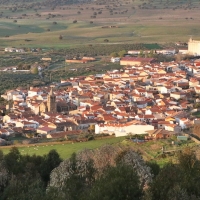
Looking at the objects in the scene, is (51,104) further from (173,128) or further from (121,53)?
(121,53)

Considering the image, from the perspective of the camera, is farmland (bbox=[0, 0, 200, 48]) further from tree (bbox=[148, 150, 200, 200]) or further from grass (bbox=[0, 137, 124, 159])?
tree (bbox=[148, 150, 200, 200])

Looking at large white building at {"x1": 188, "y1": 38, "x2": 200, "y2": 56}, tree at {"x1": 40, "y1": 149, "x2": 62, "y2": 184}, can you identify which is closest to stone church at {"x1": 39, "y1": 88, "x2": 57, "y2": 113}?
tree at {"x1": 40, "y1": 149, "x2": 62, "y2": 184}

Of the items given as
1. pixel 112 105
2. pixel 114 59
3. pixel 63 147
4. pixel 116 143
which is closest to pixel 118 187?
pixel 116 143

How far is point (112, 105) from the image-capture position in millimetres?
54625

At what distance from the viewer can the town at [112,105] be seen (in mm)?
45406

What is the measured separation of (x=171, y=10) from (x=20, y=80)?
279ft

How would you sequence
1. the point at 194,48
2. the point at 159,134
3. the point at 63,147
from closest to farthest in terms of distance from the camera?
the point at 63,147, the point at 159,134, the point at 194,48

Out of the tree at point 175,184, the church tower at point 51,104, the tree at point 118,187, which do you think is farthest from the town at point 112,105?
the tree at point 118,187

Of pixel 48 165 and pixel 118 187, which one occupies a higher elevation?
pixel 118 187

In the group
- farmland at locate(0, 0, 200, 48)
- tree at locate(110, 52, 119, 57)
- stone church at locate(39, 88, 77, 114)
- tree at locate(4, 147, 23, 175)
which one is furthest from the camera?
farmland at locate(0, 0, 200, 48)

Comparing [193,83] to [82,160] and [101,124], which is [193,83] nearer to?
[101,124]

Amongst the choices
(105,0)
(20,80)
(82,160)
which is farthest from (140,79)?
(105,0)

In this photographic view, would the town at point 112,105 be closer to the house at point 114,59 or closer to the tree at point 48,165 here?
the tree at point 48,165

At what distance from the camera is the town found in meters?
45.4
